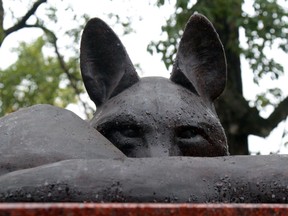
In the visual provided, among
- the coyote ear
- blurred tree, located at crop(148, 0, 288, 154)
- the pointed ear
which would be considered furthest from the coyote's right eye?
blurred tree, located at crop(148, 0, 288, 154)

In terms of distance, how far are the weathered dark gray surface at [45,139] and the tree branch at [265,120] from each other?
723 centimetres

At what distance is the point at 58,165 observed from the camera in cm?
249

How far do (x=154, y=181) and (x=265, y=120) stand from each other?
8051 millimetres

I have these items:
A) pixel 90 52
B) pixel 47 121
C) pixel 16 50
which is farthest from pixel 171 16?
pixel 16 50

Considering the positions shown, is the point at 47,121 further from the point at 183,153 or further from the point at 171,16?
the point at 171,16

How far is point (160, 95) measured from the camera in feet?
12.3

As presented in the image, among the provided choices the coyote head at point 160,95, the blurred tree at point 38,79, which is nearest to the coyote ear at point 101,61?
the coyote head at point 160,95

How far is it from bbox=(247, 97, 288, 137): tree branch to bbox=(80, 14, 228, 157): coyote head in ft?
19.9

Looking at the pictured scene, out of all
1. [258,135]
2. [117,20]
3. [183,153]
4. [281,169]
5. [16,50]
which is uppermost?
[281,169]

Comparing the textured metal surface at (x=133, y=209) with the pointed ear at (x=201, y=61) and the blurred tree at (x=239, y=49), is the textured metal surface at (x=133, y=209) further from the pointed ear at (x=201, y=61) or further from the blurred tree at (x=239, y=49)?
the blurred tree at (x=239, y=49)

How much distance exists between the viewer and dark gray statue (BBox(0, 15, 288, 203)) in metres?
2.42

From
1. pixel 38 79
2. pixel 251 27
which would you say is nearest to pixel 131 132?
pixel 251 27

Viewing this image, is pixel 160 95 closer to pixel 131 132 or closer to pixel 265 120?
pixel 131 132

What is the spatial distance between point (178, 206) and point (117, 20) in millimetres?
9407
